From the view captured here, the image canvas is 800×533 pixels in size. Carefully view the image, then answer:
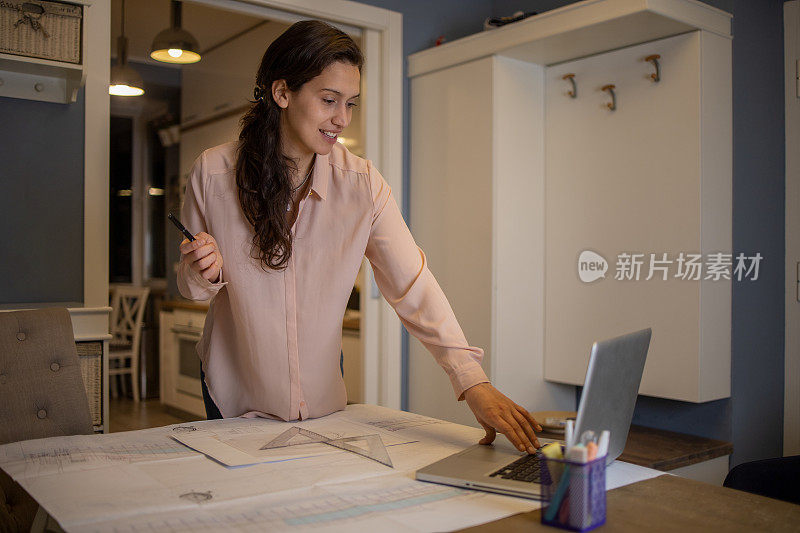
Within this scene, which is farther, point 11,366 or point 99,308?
point 99,308

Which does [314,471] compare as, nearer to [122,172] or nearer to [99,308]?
[99,308]

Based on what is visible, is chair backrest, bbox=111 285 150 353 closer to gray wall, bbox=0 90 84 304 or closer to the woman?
gray wall, bbox=0 90 84 304

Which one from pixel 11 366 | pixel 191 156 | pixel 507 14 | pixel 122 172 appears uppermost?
pixel 507 14

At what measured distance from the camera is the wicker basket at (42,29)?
2326 millimetres

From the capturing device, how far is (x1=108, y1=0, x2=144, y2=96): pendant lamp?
3.35m

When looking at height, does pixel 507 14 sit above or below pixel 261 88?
above

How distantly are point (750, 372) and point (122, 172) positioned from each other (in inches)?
107

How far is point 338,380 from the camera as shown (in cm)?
176

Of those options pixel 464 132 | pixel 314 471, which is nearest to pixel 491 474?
pixel 314 471

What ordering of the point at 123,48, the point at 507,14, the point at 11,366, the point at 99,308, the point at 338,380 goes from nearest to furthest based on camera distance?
the point at 11,366, the point at 338,380, the point at 99,308, the point at 123,48, the point at 507,14

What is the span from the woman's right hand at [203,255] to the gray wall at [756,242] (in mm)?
2161

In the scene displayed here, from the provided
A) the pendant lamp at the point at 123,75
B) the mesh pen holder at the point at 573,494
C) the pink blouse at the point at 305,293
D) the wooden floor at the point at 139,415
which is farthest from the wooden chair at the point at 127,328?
the mesh pen holder at the point at 573,494
